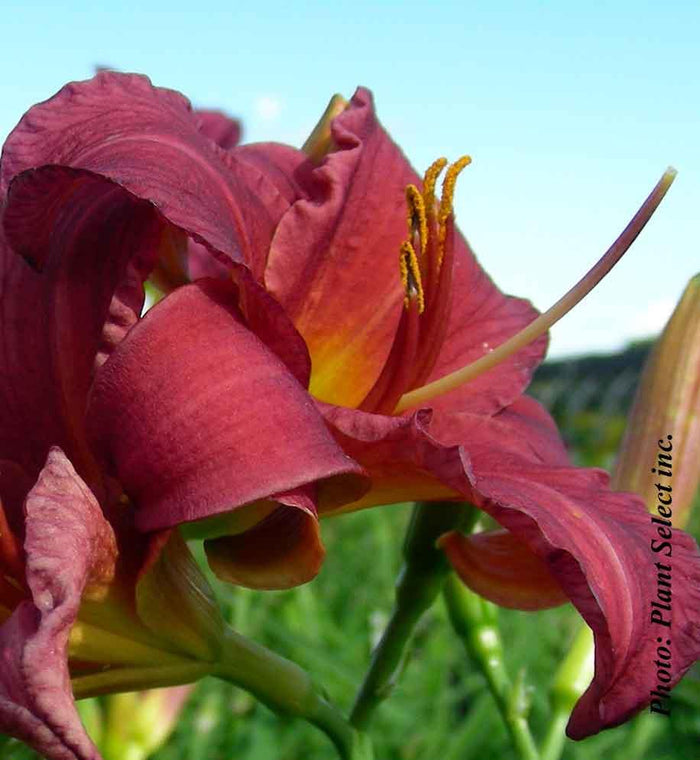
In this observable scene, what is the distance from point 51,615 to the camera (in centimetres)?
60

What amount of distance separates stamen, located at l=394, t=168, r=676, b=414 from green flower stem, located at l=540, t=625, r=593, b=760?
428 millimetres

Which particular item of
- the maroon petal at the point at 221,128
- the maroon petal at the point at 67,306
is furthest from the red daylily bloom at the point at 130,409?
the maroon petal at the point at 221,128

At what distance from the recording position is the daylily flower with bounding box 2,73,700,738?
2.24ft

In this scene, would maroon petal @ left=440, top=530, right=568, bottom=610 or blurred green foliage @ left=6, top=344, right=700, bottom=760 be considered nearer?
maroon petal @ left=440, top=530, right=568, bottom=610

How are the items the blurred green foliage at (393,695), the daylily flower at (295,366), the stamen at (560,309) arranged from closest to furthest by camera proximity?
the daylily flower at (295,366) < the stamen at (560,309) < the blurred green foliage at (393,695)

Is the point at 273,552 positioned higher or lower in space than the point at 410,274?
lower

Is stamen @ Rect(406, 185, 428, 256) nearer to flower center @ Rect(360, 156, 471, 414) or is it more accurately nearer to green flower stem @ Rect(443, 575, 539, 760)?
flower center @ Rect(360, 156, 471, 414)

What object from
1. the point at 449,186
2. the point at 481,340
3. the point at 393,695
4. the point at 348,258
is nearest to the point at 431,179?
the point at 449,186

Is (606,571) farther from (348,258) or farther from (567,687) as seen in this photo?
(567,687)

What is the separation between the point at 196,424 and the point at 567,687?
68 centimetres

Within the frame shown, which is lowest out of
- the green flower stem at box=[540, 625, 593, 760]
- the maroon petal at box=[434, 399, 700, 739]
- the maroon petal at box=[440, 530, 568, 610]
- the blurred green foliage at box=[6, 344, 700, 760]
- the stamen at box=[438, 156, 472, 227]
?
the blurred green foliage at box=[6, 344, 700, 760]

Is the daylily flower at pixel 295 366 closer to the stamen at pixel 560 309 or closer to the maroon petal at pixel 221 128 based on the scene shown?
the stamen at pixel 560 309

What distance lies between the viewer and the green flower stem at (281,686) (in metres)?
0.86

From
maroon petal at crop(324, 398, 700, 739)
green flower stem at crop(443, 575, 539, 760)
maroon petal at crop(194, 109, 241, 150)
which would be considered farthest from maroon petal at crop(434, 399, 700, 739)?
maroon petal at crop(194, 109, 241, 150)
